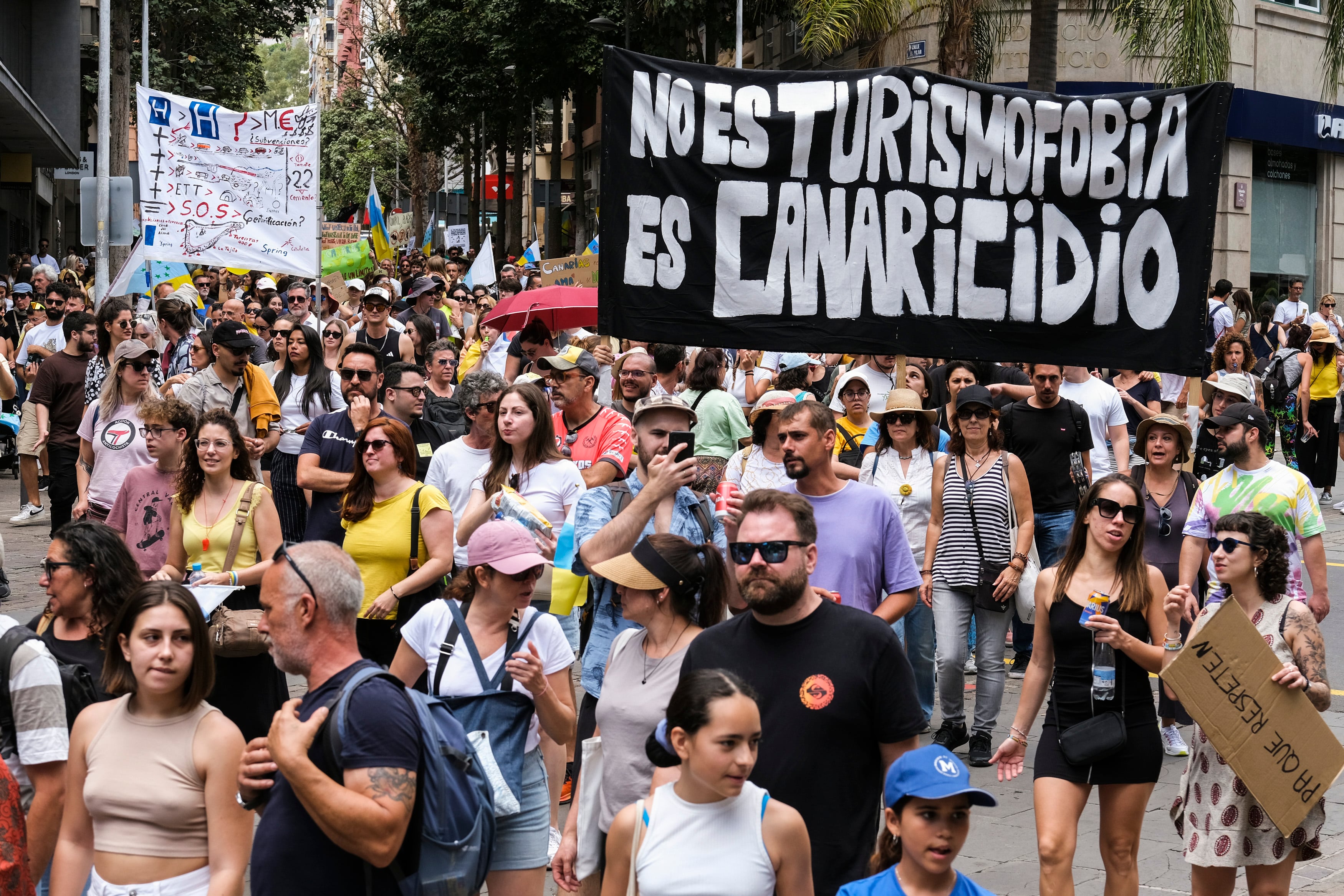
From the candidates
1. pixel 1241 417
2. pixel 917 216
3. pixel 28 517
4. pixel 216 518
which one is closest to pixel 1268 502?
pixel 1241 417

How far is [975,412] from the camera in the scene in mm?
8227

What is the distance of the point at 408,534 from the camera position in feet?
21.6

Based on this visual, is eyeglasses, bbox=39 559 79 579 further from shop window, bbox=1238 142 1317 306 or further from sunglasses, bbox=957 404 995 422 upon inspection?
shop window, bbox=1238 142 1317 306

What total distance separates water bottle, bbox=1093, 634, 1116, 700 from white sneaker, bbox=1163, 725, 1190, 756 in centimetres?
288

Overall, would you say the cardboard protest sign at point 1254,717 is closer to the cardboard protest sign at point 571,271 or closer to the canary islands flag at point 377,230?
the cardboard protest sign at point 571,271

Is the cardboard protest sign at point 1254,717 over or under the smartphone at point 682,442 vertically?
under

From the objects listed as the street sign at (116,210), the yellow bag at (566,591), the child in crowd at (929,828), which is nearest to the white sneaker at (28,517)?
the street sign at (116,210)

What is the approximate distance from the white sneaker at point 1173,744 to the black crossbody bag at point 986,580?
1.10 metres

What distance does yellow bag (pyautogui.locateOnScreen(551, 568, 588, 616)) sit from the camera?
618 cm

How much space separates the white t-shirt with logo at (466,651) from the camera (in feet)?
15.7

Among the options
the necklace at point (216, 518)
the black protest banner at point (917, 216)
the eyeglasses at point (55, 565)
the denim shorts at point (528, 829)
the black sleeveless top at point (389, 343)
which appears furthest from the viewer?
the black sleeveless top at point (389, 343)

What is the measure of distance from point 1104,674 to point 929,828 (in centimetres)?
215

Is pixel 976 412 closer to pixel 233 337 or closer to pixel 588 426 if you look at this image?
pixel 588 426

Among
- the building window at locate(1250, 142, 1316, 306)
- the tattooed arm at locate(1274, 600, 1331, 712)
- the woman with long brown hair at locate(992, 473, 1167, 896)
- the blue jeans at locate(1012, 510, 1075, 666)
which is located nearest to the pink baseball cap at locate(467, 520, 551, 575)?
the woman with long brown hair at locate(992, 473, 1167, 896)
